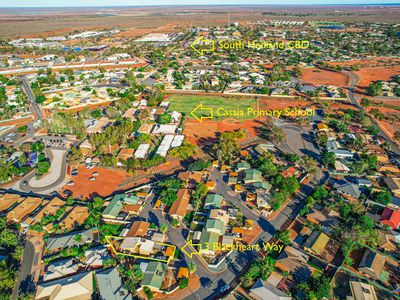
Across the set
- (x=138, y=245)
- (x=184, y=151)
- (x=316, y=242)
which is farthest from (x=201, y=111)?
(x=316, y=242)

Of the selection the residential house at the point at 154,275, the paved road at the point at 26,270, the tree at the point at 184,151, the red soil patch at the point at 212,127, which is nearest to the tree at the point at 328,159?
the red soil patch at the point at 212,127

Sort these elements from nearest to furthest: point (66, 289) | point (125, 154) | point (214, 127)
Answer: point (66, 289) < point (125, 154) < point (214, 127)

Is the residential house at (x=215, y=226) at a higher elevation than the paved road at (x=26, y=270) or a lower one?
higher

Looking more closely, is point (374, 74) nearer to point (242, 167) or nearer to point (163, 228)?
point (242, 167)

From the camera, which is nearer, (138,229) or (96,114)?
(138,229)

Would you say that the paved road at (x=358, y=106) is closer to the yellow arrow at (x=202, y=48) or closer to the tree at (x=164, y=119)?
the tree at (x=164, y=119)

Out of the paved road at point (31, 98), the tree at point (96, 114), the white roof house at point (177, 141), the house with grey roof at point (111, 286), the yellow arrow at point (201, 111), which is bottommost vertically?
the yellow arrow at point (201, 111)

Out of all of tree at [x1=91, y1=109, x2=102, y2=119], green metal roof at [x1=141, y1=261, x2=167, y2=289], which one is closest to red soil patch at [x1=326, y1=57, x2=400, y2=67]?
tree at [x1=91, y1=109, x2=102, y2=119]

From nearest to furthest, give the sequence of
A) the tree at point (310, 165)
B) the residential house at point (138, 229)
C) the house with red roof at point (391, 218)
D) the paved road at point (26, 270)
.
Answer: the paved road at point (26, 270) → the residential house at point (138, 229) → the house with red roof at point (391, 218) → the tree at point (310, 165)

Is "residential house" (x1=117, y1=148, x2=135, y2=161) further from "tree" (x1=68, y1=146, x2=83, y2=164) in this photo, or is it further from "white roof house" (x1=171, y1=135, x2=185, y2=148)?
"white roof house" (x1=171, y1=135, x2=185, y2=148)
